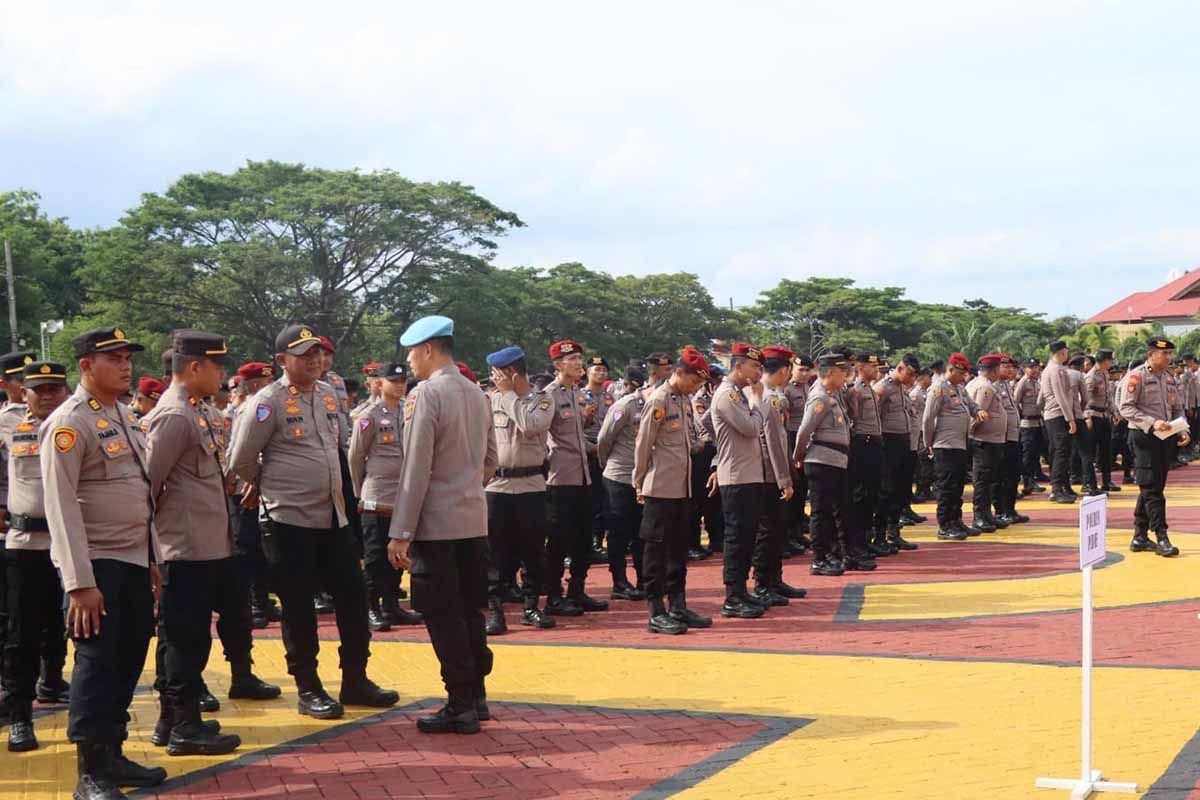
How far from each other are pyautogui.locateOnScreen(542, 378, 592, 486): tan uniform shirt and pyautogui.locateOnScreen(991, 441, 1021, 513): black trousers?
7.56 m

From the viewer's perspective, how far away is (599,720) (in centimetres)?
680

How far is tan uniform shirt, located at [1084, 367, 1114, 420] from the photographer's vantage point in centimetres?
1995

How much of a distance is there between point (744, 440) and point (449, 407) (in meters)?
3.81

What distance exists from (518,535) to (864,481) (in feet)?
15.9

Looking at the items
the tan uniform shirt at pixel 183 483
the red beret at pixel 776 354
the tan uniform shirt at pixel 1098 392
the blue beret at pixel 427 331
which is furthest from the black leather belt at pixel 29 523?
the tan uniform shirt at pixel 1098 392

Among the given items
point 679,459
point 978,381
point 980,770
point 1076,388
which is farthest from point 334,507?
point 1076,388

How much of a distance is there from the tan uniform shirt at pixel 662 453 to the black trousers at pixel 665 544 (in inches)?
3.5

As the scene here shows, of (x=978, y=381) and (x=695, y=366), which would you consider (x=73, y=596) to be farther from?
(x=978, y=381)

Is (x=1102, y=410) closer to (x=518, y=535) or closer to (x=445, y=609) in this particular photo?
(x=518, y=535)

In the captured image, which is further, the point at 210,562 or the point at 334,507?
the point at 334,507

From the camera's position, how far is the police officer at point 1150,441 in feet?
40.9

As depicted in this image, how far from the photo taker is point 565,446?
1042 cm

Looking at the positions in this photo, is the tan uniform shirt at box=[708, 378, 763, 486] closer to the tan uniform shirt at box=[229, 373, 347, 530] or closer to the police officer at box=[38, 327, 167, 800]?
the tan uniform shirt at box=[229, 373, 347, 530]

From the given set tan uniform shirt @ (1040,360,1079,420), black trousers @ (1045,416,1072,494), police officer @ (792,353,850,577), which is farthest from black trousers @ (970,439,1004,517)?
police officer @ (792,353,850,577)
